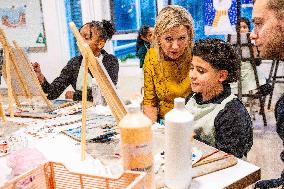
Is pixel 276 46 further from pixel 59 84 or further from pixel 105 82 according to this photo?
pixel 59 84

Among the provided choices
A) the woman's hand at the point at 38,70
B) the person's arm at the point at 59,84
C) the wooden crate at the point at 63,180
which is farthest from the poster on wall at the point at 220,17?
the wooden crate at the point at 63,180

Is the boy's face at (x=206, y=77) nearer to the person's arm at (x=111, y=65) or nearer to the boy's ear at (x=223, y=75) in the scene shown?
the boy's ear at (x=223, y=75)

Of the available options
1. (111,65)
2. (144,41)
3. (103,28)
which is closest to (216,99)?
(111,65)

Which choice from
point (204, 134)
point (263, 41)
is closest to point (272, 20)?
point (263, 41)

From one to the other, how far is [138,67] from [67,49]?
126 cm

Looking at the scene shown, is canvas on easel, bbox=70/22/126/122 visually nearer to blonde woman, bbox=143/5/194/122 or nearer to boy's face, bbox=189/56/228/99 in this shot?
boy's face, bbox=189/56/228/99

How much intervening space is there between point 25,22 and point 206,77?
4.87m

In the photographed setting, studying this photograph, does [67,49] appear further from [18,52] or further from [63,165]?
[63,165]

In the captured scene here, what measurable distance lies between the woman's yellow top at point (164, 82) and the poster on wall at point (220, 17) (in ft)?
10.2

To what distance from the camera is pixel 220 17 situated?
505cm

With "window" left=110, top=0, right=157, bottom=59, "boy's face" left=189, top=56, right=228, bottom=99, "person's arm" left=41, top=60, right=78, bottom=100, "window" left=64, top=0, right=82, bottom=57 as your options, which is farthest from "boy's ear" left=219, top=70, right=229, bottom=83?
"window" left=64, top=0, right=82, bottom=57

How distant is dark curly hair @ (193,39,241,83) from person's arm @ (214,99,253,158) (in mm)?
199

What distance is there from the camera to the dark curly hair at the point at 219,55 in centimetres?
166

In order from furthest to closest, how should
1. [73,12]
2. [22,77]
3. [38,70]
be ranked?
[73,12] < [38,70] < [22,77]
